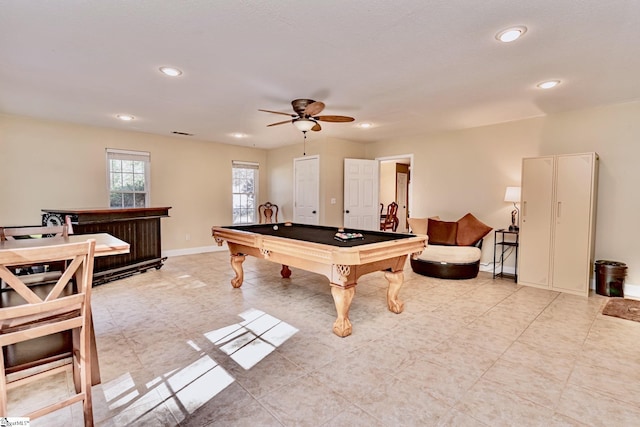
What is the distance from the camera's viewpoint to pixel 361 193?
638 cm

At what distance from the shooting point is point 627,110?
3787 mm

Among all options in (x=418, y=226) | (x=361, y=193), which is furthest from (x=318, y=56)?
(x=361, y=193)

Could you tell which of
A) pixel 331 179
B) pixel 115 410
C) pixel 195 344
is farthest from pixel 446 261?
pixel 115 410

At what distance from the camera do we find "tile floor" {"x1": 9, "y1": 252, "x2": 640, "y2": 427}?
5.59 ft

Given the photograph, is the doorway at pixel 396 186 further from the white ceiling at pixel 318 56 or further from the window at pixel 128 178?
the window at pixel 128 178

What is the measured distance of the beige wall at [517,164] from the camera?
382 cm

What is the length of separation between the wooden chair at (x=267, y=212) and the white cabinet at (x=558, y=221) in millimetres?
5061

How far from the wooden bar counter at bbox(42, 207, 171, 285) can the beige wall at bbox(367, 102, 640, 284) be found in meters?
4.60

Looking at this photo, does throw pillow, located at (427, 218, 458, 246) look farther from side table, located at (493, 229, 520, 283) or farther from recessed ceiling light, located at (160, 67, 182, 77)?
recessed ceiling light, located at (160, 67, 182, 77)

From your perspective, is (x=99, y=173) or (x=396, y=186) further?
(x=396, y=186)

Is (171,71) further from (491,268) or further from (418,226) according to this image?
(491,268)

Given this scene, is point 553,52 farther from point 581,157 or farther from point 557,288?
point 557,288

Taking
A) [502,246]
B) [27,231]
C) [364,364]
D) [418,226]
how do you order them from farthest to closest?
[418,226]
[502,246]
[27,231]
[364,364]

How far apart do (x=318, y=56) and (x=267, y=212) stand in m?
5.07
